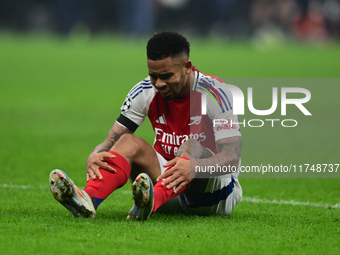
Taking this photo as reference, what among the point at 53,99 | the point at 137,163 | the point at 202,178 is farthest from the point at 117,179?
the point at 53,99

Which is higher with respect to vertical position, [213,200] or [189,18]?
[189,18]

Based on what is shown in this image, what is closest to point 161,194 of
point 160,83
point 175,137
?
point 175,137

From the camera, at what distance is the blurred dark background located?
3158cm

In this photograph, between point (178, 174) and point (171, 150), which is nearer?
point (178, 174)

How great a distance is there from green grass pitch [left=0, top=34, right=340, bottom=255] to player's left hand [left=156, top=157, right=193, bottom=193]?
30 cm

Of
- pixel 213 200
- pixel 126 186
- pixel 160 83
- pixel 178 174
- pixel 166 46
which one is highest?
pixel 166 46

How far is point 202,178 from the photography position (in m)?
5.39

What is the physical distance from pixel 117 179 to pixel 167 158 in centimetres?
65

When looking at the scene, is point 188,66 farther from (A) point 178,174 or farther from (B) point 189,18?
(B) point 189,18

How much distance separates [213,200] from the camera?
5582 millimetres

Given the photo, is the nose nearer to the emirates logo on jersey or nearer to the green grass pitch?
the emirates logo on jersey

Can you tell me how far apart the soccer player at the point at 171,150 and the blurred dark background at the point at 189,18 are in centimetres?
2566

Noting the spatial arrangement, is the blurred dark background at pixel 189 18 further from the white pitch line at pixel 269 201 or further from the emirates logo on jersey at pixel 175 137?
the emirates logo on jersey at pixel 175 137

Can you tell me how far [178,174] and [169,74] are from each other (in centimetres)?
73
